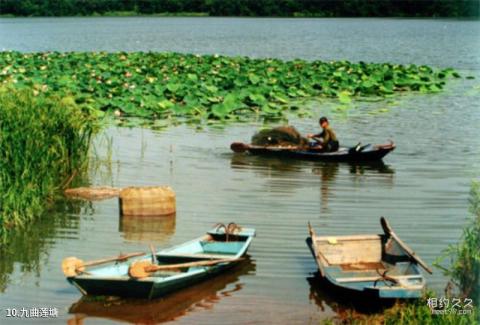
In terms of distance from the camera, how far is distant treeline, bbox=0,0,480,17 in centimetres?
8162

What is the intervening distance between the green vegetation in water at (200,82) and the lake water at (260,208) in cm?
168

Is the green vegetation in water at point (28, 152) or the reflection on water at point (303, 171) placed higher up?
the green vegetation in water at point (28, 152)

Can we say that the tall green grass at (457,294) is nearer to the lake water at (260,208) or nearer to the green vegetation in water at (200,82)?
the lake water at (260,208)

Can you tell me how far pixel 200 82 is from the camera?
2853 cm

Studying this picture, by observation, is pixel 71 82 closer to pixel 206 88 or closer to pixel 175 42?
pixel 206 88

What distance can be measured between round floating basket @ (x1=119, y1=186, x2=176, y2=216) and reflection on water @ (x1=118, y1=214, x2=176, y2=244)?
8cm

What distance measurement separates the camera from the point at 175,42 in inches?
2603

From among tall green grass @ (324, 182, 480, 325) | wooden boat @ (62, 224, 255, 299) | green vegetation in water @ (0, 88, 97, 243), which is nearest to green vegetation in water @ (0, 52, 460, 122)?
green vegetation in water @ (0, 88, 97, 243)

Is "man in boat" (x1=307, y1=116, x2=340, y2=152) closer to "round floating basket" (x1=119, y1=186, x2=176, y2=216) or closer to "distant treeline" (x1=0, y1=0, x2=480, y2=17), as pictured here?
"round floating basket" (x1=119, y1=186, x2=176, y2=216)

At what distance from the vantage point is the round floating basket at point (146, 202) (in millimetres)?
13664

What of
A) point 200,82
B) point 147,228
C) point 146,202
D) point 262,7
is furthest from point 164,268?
point 262,7

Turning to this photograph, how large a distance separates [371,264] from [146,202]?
13.2 feet

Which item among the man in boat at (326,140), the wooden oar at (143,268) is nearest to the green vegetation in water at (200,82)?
the man in boat at (326,140)

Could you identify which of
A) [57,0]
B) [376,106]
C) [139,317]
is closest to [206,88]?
[376,106]
